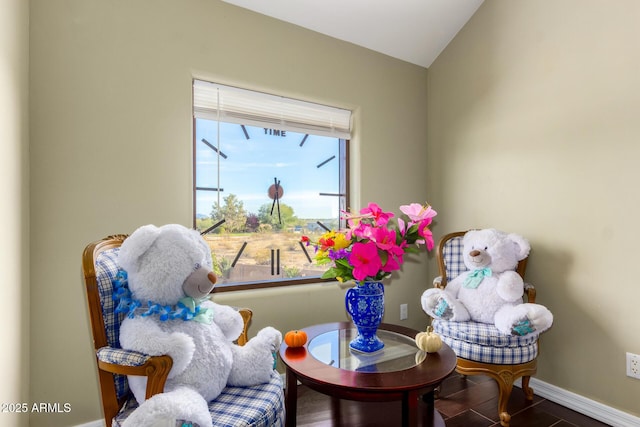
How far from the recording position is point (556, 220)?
210 centimetres

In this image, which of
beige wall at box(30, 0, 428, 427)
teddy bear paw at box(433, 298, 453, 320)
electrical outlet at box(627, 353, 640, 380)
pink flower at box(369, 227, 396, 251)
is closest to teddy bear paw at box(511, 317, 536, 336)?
teddy bear paw at box(433, 298, 453, 320)

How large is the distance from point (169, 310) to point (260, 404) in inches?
17.7

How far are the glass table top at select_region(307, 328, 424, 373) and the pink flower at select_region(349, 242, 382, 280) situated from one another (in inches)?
14.4

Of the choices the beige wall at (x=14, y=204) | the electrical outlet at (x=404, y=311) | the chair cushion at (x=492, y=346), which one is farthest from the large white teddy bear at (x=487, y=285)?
the beige wall at (x=14, y=204)

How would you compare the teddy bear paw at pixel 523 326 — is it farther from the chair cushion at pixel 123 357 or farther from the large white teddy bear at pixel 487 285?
the chair cushion at pixel 123 357

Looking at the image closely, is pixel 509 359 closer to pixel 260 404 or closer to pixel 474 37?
pixel 260 404

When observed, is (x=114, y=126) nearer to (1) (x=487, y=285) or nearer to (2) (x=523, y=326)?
(1) (x=487, y=285)

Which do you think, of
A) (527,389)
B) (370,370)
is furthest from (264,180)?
(527,389)

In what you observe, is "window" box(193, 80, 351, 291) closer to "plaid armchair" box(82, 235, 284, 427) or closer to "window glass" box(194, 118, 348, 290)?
"window glass" box(194, 118, 348, 290)

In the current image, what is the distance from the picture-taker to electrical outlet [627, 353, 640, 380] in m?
1.77

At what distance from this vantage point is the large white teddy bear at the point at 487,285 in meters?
2.04

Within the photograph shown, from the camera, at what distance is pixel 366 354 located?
5.03 feet

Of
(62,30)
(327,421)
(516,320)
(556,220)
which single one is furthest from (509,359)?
(62,30)

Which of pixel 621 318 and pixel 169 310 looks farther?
pixel 621 318
